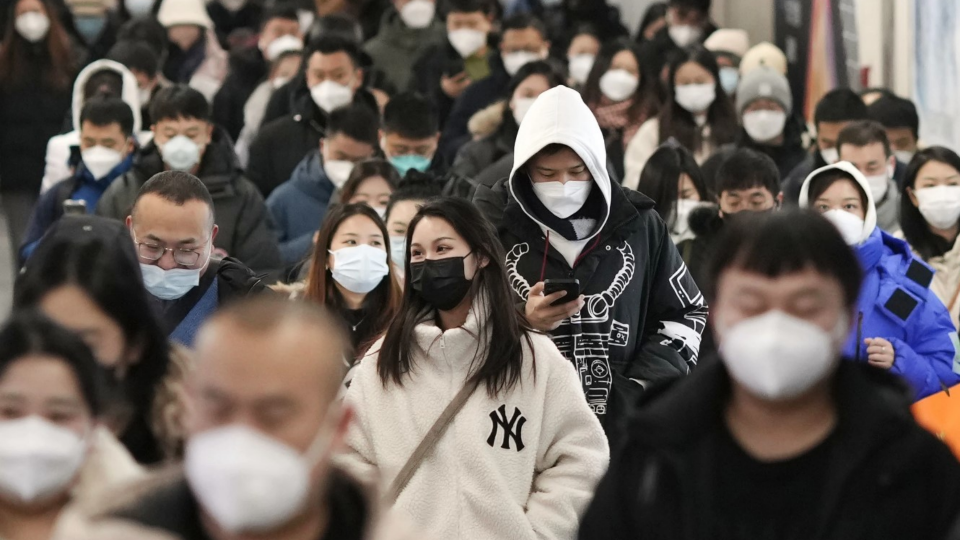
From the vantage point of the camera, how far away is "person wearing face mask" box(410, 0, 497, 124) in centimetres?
1337

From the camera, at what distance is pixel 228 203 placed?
29.0ft

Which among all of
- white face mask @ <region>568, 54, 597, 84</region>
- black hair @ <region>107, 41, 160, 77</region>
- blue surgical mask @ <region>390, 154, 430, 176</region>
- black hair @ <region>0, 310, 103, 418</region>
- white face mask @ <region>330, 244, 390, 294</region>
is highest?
black hair @ <region>0, 310, 103, 418</region>

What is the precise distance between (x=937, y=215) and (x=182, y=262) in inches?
157

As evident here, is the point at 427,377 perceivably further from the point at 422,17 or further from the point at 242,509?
the point at 422,17

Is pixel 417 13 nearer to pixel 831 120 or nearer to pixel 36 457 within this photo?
pixel 831 120

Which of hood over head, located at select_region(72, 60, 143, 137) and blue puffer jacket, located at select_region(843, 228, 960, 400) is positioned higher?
hood over head, located at select_region(72, 60, 143, 137)

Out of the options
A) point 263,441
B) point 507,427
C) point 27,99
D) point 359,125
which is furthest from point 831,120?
point 263,441

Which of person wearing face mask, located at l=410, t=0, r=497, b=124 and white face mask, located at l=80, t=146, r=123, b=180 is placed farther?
person wearing face mask, located at l=410, t=0, r=497, b=124

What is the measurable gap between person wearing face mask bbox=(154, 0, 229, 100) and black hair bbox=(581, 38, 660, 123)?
301 cm

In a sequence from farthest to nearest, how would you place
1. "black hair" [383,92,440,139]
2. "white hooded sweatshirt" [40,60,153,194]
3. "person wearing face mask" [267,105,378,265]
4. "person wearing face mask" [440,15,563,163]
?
1. "person wearing face mask" [440,15,563,163]
2. "white hooded sweatshirt" [40,60,153,194]
3. "black hair" [383,92,440,139]
4. "person wearing face mask" [267,105,378,265]

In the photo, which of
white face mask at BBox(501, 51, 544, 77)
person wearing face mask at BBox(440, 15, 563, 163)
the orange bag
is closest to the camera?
the orange bag

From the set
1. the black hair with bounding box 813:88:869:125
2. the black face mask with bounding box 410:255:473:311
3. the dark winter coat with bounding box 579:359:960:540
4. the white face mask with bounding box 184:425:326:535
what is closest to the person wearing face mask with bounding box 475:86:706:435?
the black face mask with bounding box 410:255:473:311

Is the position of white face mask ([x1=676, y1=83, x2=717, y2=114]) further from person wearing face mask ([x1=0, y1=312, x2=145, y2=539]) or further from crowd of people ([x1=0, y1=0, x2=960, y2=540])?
person wearing face mask ([x1=0, y1=312, x2=145, y2=539])

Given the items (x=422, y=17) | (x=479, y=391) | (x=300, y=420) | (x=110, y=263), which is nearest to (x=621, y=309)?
(x=479, y=391)
